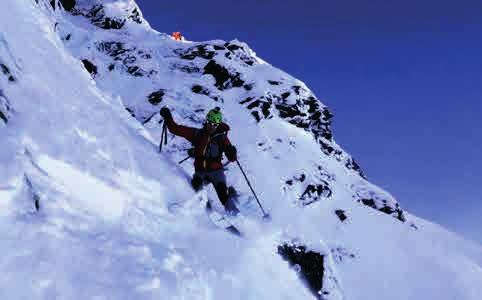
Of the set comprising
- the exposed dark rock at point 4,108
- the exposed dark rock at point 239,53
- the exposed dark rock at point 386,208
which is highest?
the exposed dark rock at point 239,53

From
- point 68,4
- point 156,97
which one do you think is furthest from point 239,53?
point 68,4

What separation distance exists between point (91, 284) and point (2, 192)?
43.5 inches

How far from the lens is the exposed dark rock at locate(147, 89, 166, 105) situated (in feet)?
142

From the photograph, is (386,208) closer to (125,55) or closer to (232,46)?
(232,46)

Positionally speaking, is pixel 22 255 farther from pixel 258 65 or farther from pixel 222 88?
pixel 258 65

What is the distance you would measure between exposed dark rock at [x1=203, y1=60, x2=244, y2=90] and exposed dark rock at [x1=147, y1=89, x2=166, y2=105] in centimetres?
1151

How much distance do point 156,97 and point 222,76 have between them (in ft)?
45.7

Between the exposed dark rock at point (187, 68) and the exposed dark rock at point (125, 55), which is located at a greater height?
the exposed dark rock at point (187, 68)

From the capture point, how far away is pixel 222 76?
55438mm

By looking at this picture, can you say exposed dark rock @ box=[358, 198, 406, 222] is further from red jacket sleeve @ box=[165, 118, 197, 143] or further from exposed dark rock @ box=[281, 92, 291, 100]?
red jacket sleeve @ box=[165, 118, 197, 143]

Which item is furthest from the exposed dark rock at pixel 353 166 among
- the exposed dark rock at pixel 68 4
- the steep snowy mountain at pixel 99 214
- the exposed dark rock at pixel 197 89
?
the steep snowy mountain at pixel 99 214

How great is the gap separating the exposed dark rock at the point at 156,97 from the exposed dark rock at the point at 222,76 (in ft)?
37.8

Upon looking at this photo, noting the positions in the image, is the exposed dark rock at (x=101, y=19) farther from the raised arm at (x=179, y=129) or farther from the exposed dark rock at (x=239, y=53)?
the raised arm at (x=179, y=129)

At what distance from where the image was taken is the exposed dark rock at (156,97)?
1706 inches
